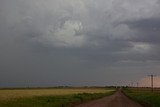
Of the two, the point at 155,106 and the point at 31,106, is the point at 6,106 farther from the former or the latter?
the point at 155,106

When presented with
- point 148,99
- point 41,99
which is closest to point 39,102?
point 41,99

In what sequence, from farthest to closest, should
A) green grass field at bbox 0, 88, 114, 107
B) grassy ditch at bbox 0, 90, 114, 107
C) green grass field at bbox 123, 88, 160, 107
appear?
green grass field at bbox 123, 88, 160, 107, green grass field at bbox 0, 88, 114, 107, grassy ditch at bbox 0, 90, 114, 107

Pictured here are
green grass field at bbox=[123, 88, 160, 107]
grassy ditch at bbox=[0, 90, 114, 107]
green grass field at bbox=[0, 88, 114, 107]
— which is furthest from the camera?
green grass field at bbox=[123, 88, 160, 107]

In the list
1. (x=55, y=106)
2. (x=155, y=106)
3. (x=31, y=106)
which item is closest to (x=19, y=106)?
(x=31, y=106)

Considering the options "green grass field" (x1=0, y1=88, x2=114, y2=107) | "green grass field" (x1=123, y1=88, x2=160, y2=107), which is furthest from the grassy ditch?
"green grass field" (x1=123, y1=88, x2=160, y2=107)

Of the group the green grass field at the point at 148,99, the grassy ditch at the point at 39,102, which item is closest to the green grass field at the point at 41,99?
the grassy ditch at the point at 39,102

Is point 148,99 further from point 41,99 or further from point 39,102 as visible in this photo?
point 39,102

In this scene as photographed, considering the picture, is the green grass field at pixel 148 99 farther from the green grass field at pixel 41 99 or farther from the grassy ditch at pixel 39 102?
the grassy ditch at pixel 39 102

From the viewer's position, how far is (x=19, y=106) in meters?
40.8

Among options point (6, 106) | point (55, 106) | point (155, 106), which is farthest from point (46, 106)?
point (155, 106)

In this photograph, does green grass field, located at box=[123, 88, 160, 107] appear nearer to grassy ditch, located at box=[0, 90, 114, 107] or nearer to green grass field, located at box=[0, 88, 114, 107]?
green grass field, located at box=[0, 88, 114, 107]

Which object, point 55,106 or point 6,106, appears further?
point 55,106

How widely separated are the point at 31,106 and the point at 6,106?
284 cm

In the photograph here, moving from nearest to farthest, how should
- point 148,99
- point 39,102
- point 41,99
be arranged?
point 39,102, point 41,99, point 148,99
